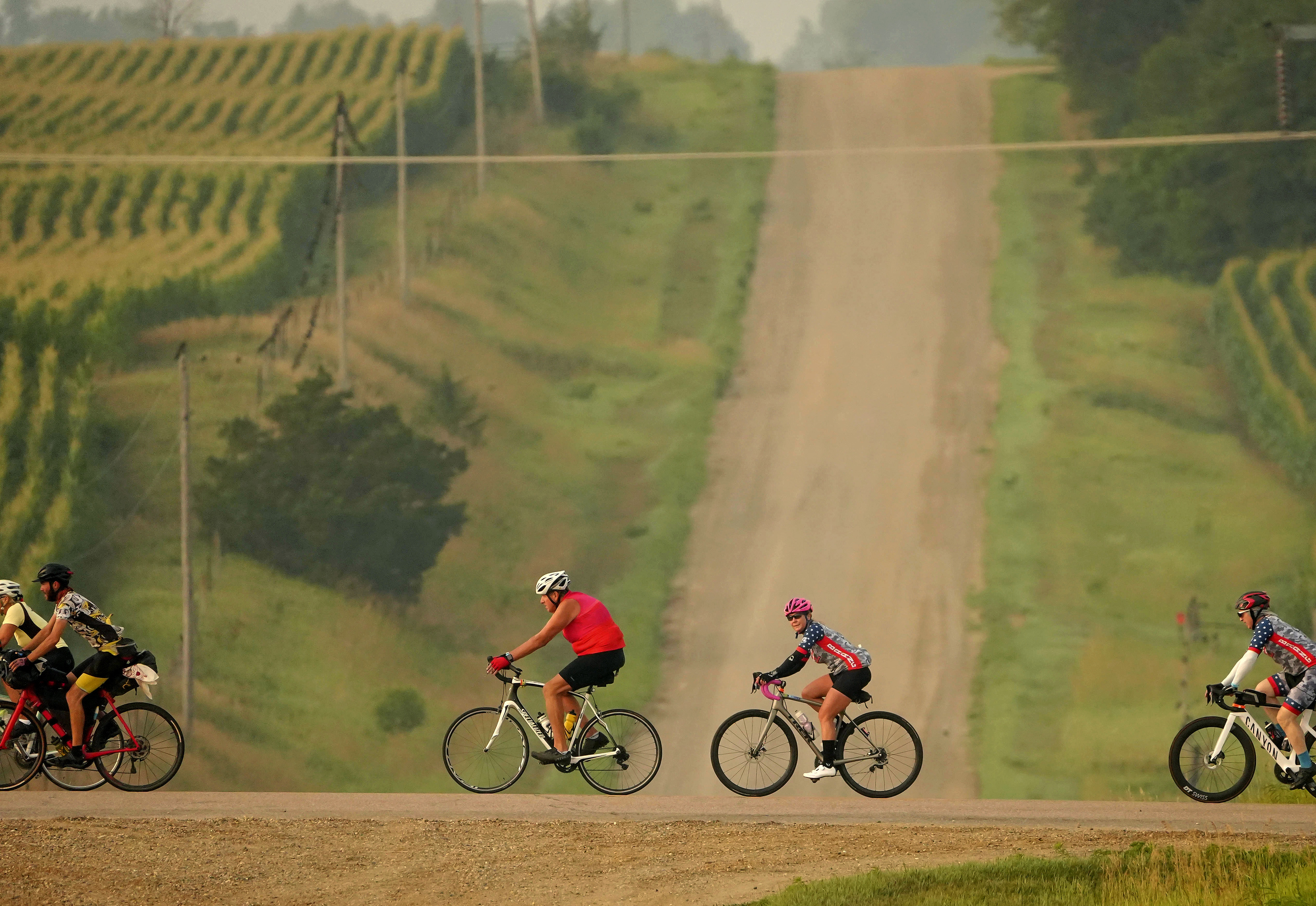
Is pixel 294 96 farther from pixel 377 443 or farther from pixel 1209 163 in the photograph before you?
pixel 1209 163

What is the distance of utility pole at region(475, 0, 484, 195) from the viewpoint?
59906 mm

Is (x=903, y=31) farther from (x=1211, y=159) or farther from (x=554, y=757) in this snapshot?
(x=554, y=757)

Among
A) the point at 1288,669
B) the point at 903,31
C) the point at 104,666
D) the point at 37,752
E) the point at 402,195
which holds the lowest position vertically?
→ the point at 37,752

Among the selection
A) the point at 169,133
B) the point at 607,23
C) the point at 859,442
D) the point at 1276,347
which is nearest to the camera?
the point at 1276,347

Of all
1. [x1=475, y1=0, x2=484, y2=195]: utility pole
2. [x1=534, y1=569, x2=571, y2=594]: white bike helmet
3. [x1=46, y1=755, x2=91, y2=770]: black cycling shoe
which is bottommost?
[x1=46, y1=755, x2=91, y2=770]: black cycling shoe

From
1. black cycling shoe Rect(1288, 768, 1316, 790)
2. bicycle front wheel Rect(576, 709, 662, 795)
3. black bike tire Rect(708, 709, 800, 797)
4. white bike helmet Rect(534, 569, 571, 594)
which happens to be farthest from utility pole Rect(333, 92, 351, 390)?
black cycling shoe Rect(1288, 768, 1316, 790)

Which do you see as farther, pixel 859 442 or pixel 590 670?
pixel 859 442

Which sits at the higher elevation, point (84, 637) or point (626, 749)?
point (84, 637)

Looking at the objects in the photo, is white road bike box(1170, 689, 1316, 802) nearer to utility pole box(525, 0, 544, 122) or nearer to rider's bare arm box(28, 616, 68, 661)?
rider's bare arm box(28, 616, 68, 661)

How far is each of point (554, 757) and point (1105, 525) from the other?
36.8m

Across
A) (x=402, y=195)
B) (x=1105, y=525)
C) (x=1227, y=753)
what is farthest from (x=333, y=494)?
(x=1227, y=753)

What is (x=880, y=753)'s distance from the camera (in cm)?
1450

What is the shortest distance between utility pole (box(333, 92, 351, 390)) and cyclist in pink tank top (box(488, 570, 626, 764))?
1071 inches

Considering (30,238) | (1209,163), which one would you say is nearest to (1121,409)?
(1209,163)
